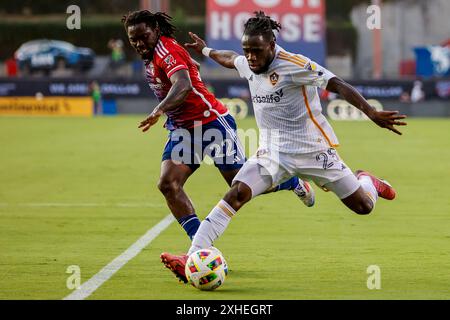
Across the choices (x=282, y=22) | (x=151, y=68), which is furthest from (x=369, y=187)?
(x=282, y=22)

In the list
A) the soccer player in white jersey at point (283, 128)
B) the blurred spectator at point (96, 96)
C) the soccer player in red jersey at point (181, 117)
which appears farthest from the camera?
the blurred spectator at point (96, 96)

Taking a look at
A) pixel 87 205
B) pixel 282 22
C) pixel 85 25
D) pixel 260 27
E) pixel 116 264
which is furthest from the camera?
pixel 85 25

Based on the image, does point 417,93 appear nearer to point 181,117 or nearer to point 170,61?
point 181,117

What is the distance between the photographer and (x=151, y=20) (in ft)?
32.9

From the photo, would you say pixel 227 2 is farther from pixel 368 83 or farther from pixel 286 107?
pixel 286 107

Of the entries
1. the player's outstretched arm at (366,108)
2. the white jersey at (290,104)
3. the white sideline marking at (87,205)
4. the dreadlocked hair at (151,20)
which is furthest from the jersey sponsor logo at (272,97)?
the white sideline marking at (87,205)

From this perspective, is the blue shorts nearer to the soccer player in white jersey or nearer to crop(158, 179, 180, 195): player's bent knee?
crop(158, 179, 180, 195): player's bent knee

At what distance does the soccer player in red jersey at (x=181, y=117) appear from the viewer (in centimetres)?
988

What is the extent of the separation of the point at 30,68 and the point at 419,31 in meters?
23.5

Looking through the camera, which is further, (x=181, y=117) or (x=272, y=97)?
(x=181, y=117)

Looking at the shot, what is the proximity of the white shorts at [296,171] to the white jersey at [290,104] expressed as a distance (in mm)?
73

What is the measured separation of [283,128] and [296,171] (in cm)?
40

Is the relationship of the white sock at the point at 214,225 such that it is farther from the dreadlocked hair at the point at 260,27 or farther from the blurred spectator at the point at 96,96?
the blurred spectator at the point at 96,96

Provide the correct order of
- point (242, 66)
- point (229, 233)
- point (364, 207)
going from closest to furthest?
point (242, 66)
point (364, 207)
point (229, 233)
